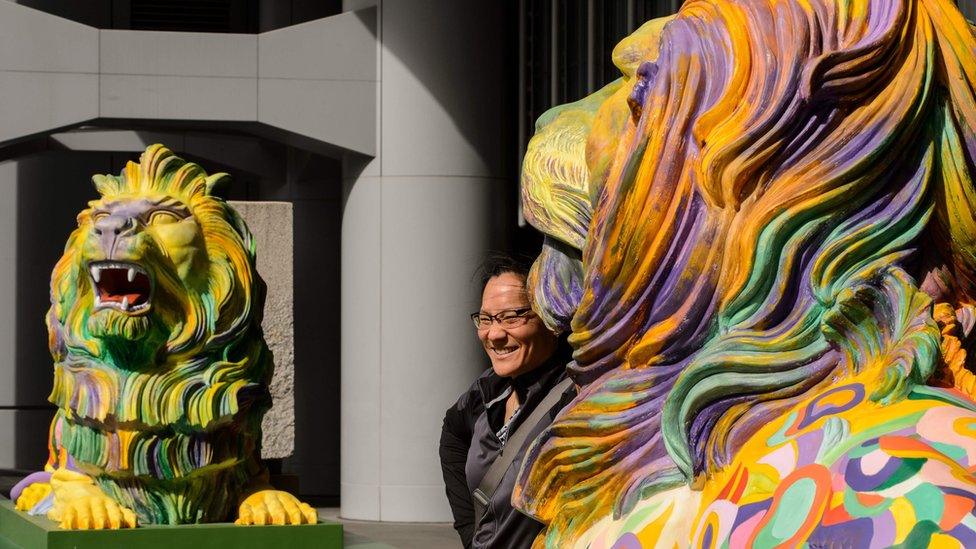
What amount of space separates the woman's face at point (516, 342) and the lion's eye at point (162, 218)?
7.48 ft

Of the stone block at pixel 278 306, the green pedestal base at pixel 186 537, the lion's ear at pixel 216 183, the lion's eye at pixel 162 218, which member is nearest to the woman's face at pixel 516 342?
the green pedestal base at pixel 186 537

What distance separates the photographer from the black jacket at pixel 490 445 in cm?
304

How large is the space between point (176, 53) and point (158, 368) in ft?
18.2

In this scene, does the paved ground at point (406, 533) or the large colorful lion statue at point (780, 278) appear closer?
the large colorful lion statue at point (780, 278)

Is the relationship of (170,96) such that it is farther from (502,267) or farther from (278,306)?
(502,267)

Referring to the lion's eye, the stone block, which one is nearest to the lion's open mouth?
the lion's eye

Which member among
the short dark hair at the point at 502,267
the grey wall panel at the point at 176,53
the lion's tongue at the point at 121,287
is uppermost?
the grey wall panel at the point at 176,53

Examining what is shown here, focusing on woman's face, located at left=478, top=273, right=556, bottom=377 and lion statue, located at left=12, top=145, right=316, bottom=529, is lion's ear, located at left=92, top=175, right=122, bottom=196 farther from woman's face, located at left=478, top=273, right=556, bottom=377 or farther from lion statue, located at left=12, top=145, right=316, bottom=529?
woman's face, located at left=478, top=273, right=556, bottom=377

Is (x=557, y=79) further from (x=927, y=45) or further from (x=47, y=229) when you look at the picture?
(x=927, y=45)

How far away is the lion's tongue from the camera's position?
5309 millimetres

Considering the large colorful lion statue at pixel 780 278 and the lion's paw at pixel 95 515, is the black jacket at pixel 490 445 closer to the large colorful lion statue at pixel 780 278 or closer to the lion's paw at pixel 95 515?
the large colorful lion statue at pixel 780 278

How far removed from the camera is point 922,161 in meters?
1.04

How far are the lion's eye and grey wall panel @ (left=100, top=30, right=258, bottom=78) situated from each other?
5.14 metres

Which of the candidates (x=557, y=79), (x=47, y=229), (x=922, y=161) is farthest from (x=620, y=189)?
(x=47, y=229)
